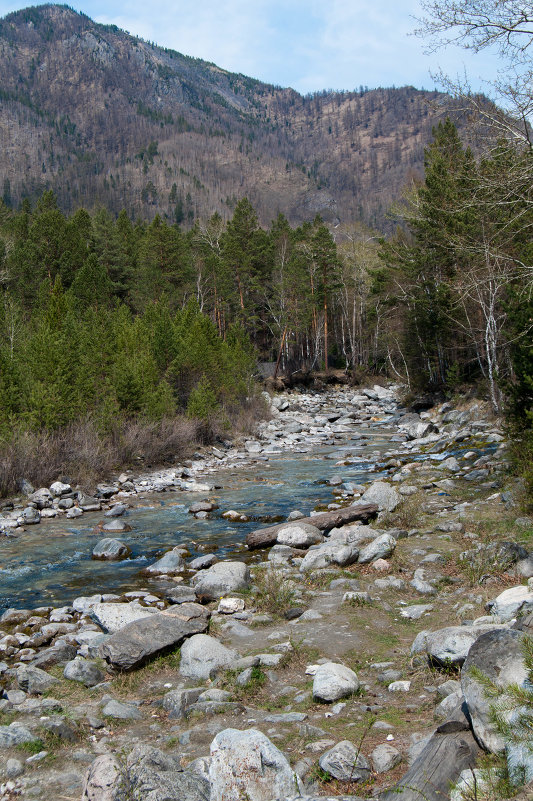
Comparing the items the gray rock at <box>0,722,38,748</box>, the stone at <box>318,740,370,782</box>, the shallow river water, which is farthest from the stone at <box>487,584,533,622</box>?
the shallow river water

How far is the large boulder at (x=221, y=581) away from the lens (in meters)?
8.91

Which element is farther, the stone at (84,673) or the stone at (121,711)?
the stone at (84,673)

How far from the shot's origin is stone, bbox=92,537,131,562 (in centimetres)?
1144

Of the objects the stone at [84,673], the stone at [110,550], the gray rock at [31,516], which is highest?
the stone at [84,673]

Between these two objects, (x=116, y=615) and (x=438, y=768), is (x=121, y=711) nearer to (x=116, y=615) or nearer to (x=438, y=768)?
(x=116, y=615)

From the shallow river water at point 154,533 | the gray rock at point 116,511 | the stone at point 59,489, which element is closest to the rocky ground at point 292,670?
the shallow river water at point 154,533

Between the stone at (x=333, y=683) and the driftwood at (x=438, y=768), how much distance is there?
157 cm

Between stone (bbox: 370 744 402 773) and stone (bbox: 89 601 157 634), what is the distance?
13.7 feet

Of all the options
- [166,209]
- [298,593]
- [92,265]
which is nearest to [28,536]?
[298,593]

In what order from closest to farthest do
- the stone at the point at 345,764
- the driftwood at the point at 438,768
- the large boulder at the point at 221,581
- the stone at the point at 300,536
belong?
the driftwood at the point at 438,768 → the stone at the point at 345,764 → the large boulder at the point at 221,581 → the stone at the point at 300,536

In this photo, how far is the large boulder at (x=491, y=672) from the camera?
3500 mm

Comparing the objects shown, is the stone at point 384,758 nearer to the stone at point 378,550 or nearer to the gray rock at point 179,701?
the gray rock at point 179,701

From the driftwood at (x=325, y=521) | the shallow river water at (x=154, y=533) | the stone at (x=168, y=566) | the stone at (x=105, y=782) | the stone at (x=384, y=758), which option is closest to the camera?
the stone at (x=105, y=782)

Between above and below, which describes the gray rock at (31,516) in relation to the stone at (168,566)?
below
